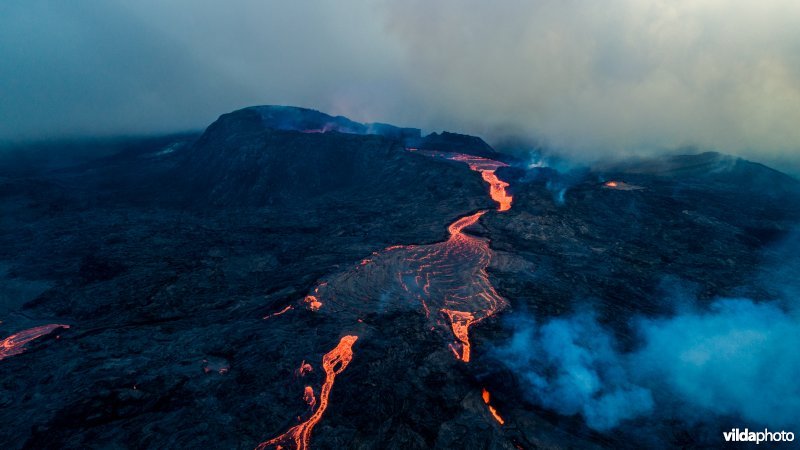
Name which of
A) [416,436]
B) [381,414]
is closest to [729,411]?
[416,436]

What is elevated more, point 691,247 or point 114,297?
point 691,247

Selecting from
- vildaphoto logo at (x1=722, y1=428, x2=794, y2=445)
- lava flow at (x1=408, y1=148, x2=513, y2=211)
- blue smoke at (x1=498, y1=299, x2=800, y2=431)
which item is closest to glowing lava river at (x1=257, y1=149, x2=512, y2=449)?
blue smoke at (x1=498, y1=299, x2=800, y2=431)

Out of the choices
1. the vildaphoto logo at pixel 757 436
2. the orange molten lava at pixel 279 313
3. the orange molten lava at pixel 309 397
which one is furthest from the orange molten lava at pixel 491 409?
the orange molten lava at pixel 279 313

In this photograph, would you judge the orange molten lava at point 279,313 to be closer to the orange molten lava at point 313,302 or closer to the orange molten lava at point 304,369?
the orange molten lava at point 313,302

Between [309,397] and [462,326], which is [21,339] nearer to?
[309,397]

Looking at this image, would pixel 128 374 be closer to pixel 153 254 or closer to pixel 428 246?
pixel 153 254

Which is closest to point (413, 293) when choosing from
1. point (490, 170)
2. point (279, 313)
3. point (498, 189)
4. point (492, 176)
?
point (279, 313)

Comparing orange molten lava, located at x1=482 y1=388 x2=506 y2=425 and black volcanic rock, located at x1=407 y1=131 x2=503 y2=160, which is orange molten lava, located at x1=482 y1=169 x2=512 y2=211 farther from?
orange molten lava, located at x1=482 y1=388 x2=506 y2=425
